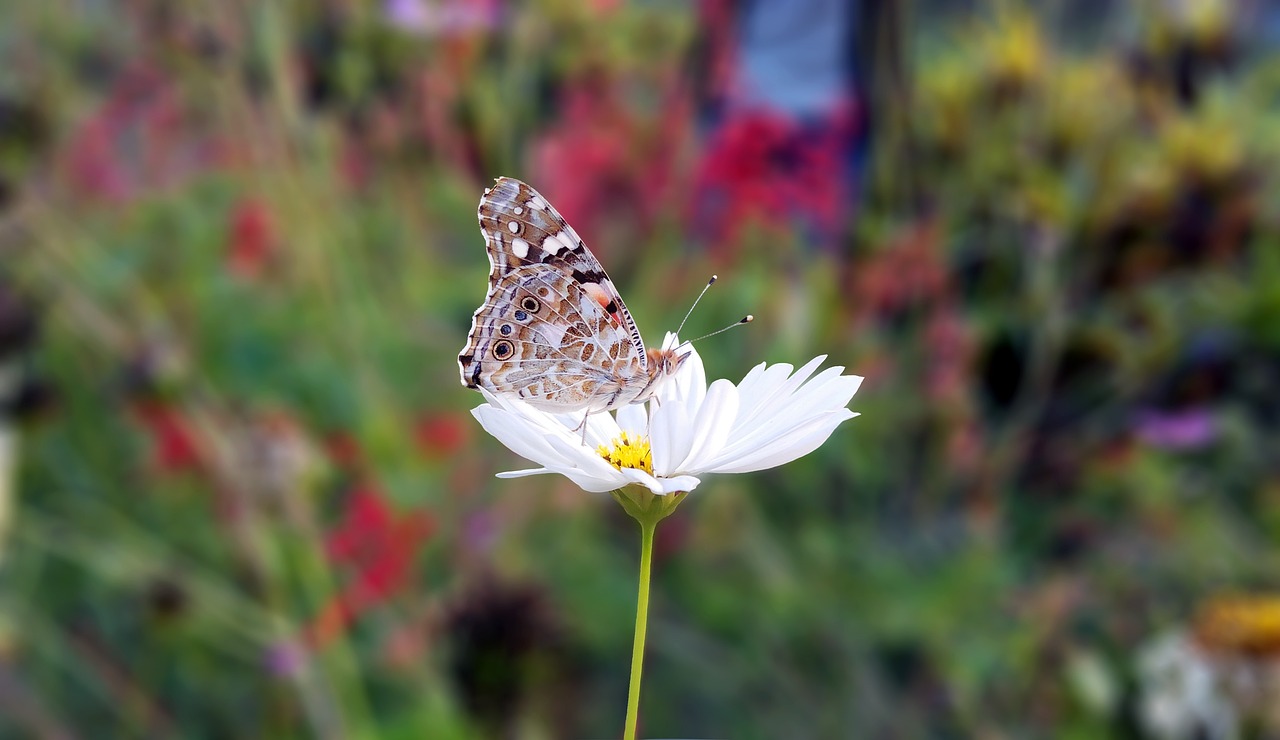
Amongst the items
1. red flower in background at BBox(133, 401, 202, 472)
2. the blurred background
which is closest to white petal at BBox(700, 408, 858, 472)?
the blurred background

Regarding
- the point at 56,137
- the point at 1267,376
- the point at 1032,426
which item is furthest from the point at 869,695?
the point at 56,137

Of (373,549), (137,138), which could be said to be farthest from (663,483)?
(137,138)

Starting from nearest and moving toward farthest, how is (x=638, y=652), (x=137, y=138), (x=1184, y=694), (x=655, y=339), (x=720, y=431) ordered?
1. (x=638, y=652)
2. (x=720, y=431)
3. (x=1184, y=694)
4. (x=655, y=339)
5. (x=137, y=138)

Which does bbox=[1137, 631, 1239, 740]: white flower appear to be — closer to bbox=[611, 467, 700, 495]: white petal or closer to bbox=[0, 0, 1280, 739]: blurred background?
bbox=[0, 0, 1280, 739]: blurred background

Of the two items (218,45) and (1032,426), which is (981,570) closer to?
(1032,426)

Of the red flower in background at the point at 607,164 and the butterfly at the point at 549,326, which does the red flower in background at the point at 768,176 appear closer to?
the red flower in background at the point at 607,164

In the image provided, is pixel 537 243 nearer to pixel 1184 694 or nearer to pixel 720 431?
pixel 720 431
